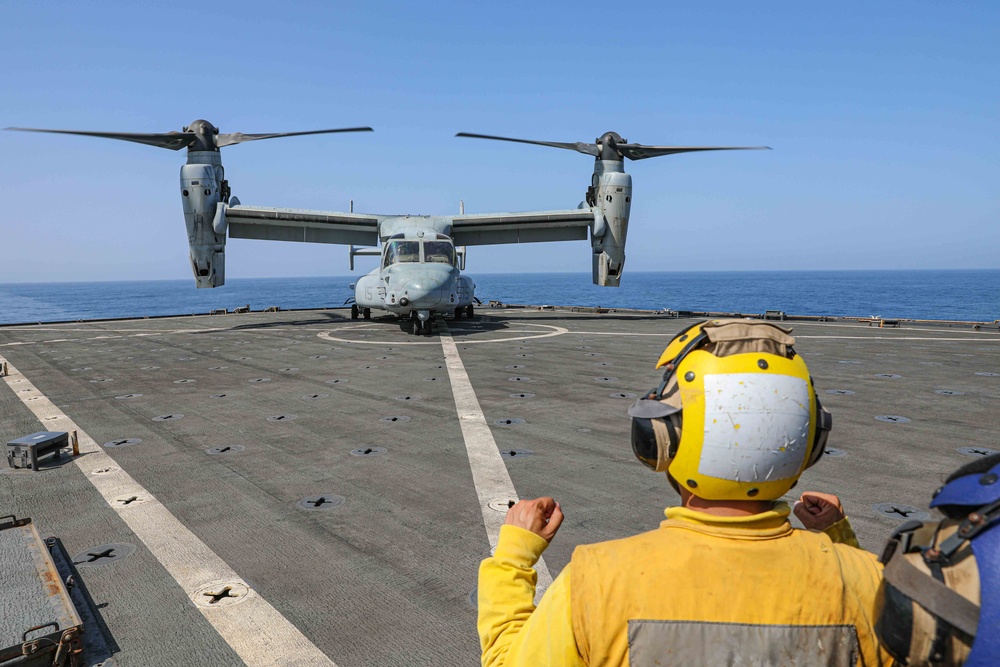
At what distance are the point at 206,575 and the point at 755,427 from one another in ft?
14.1

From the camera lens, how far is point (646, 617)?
5.47 feet

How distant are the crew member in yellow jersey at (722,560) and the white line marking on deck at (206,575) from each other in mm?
2224

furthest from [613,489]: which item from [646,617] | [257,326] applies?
[257,326]

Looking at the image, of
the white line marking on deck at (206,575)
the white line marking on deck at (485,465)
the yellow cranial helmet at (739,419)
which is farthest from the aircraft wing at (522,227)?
the yellow cranial helmet at (739,419)

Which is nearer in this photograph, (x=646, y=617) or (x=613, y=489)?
(x=646, y=617)

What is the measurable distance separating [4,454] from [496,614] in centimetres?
839

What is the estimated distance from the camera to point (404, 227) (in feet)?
81.0

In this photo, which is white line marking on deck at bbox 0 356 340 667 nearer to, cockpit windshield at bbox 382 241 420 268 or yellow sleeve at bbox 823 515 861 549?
yellow sleeve at bbox 823 515 861 549

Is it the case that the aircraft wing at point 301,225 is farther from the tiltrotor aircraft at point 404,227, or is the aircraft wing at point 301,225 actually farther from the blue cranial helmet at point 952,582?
the blue cranial helmet at point 952,582

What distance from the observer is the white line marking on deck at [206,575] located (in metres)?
3.60

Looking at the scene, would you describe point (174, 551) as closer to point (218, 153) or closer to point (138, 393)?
point (138, 393)

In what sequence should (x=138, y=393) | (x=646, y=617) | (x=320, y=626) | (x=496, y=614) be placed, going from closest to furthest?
(x=646, y=617)
(x=496, y=614)
(x=320, y=626)
(x=138, y=393)

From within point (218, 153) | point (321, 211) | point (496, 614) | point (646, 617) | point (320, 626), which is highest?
point (218, 153)

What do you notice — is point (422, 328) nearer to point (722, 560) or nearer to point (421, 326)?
point (421, 326)
